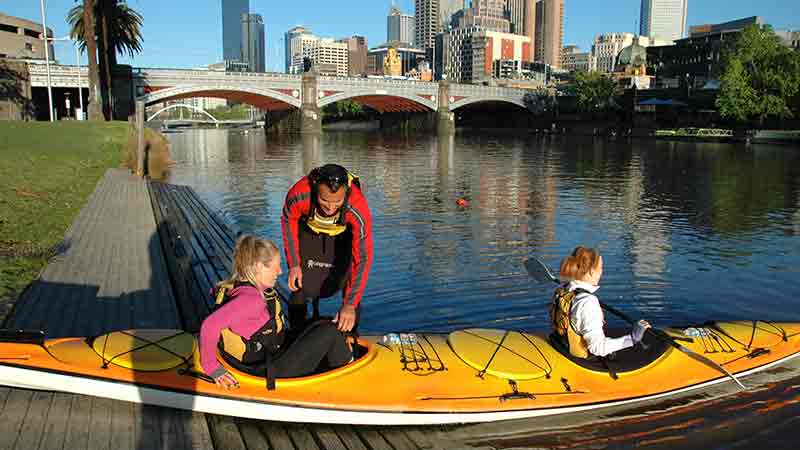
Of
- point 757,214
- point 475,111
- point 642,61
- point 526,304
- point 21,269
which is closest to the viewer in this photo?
point 21,269

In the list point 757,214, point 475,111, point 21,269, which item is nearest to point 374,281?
point 21,269

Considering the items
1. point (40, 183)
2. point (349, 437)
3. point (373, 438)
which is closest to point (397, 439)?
point (373, 438)

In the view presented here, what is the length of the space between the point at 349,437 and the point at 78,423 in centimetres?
208

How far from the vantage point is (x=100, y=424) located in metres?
4.52

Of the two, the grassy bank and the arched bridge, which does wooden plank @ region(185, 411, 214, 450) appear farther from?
the arched bridge

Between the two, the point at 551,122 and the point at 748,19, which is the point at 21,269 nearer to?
the point at 551,122

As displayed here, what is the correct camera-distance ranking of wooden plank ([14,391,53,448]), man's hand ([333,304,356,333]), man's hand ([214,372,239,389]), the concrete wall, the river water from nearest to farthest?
wooden plank ([14,391,53,448]) → man's hand ([214,372,239,389]) → man's hand ([333,304,356,333]) → the river water → the concrete wall

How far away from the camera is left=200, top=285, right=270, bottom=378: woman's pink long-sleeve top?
14.3 ft

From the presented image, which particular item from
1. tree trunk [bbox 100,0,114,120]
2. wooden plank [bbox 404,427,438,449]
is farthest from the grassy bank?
tree trunk [bbox 100,0,114,120]

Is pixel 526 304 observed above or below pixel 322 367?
below

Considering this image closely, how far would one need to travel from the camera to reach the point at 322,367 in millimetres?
5105

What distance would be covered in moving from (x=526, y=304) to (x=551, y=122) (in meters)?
83.4

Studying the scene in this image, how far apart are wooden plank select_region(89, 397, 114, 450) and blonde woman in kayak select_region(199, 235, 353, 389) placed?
836 mm

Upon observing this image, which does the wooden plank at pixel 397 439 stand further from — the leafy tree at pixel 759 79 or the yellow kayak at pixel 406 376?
the leafy tree at pixel 759 79
